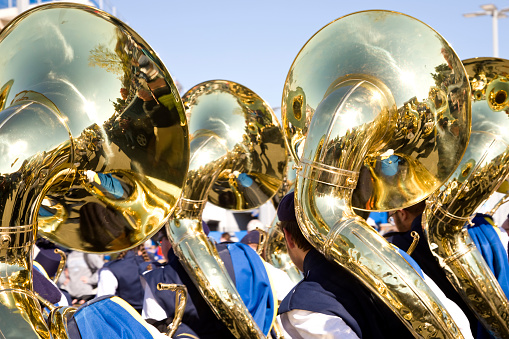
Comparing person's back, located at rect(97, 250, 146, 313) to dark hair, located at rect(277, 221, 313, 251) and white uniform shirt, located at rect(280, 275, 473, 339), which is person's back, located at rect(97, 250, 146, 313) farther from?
white uniform shirt, located at rect(280, 275, 473, 339)

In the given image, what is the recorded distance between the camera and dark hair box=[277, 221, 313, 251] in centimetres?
235

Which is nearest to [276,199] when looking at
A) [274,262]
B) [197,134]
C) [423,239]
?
[274,262]

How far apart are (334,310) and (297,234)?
17.1 inches

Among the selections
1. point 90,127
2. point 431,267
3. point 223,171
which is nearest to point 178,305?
point 90,127

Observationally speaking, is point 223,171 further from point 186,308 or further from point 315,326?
point 315,326

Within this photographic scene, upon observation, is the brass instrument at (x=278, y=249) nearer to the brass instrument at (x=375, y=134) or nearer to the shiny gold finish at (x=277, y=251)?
the shiny gold finish at (x=277, y=251)

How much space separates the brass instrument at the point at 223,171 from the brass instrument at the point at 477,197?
1004mm

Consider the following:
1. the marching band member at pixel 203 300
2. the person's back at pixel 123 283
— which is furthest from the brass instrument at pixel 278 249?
the person's back at pixel 123 283

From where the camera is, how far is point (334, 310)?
2.03 metres

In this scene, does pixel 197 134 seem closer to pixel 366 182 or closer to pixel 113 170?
pixel 366 182

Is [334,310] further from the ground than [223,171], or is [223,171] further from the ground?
[334,310]

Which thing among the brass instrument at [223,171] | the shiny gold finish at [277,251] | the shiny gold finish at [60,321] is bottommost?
the shiny gold finish at [277,251]

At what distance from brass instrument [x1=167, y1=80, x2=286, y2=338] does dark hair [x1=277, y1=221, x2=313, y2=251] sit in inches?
25.7

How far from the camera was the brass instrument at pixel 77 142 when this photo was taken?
55.5 inches
